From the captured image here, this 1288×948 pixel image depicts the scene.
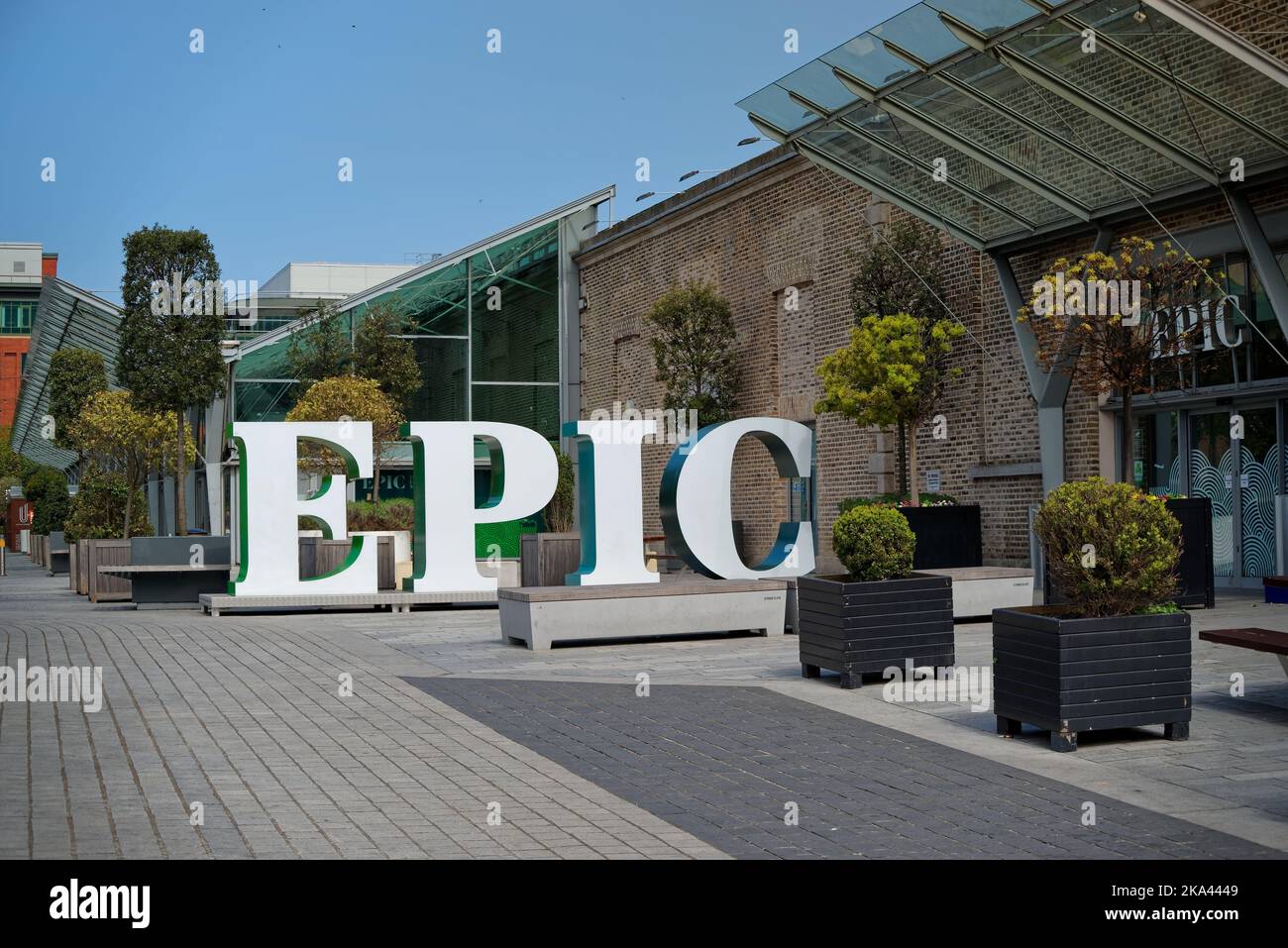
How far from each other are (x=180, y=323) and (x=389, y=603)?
8.26 m

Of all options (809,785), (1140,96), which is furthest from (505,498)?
(809,785)

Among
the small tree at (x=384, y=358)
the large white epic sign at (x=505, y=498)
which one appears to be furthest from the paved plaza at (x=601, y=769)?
the small tree at (x=384, y=358)

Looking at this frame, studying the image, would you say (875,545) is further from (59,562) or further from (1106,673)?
(59,562)

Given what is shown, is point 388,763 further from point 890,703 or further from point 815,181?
point 815,181

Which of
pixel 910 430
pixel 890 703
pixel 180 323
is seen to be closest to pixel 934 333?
pixel 910 430

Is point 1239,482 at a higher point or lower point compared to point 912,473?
lower

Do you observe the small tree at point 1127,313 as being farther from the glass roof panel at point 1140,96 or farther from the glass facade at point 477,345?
the glass facade at point 477,345

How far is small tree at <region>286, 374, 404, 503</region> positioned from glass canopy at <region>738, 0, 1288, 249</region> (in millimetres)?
11166

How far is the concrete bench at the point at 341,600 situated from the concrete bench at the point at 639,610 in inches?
150

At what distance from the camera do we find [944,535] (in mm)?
16562

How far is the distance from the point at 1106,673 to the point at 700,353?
1831cm

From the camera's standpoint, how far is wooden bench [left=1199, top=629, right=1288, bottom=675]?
25.3ft
